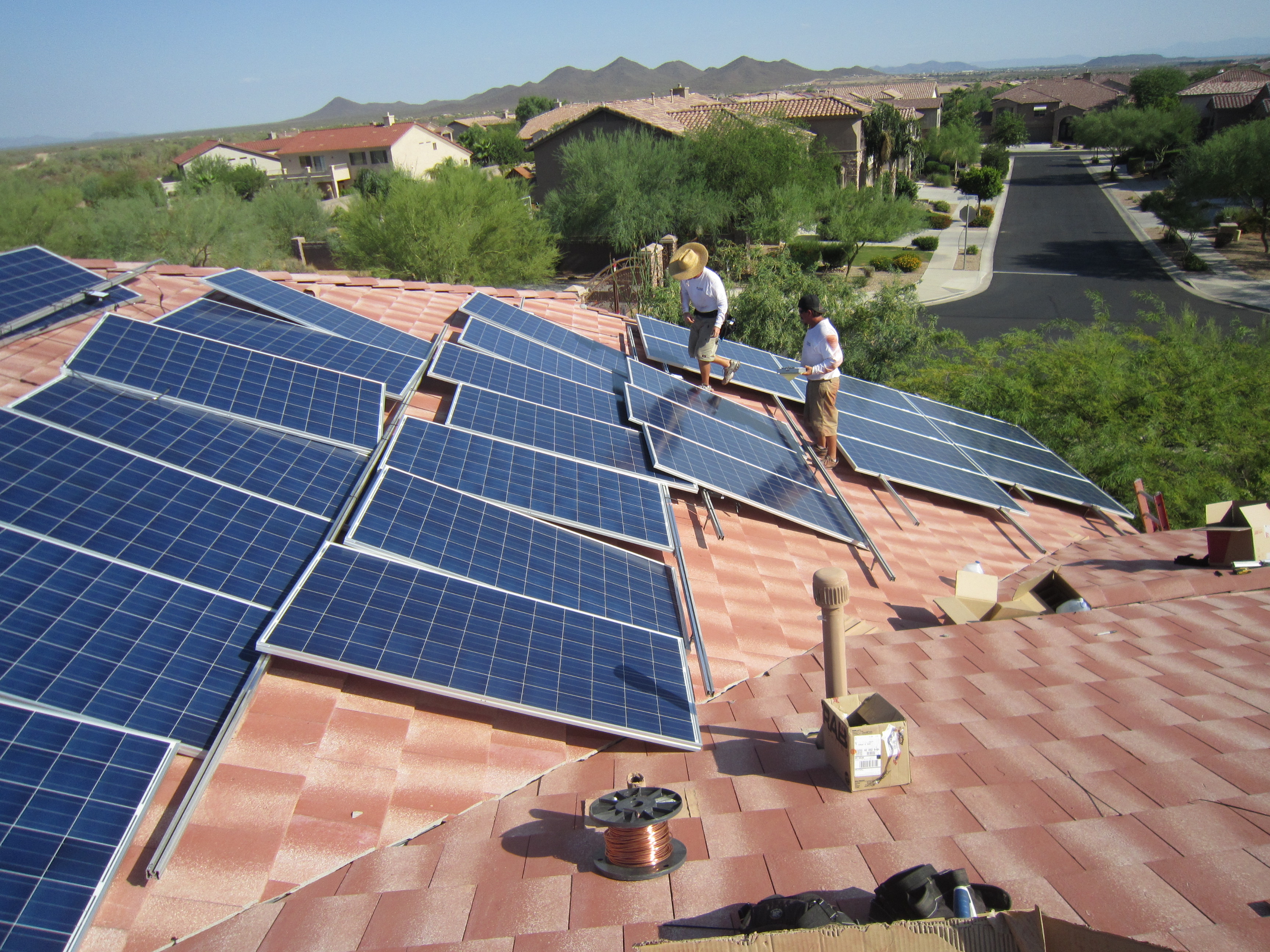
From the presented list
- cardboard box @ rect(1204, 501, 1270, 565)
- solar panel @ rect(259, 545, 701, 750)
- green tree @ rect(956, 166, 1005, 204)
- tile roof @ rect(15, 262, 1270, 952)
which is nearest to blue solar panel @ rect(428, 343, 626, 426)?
tile roof @ rect(15, 262, 1270, 952)

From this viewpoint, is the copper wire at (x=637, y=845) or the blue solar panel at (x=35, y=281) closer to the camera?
the copper wire at (x=637, y=845)

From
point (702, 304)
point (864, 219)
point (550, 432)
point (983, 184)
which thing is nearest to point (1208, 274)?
point (864, 219)

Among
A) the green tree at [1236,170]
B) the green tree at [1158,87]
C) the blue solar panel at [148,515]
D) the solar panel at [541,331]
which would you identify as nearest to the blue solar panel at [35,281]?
the blue solar panel at [148,515]

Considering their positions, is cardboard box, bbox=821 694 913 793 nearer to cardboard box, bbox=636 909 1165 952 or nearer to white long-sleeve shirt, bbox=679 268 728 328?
cardboard box, bbox=636 909 1165 952

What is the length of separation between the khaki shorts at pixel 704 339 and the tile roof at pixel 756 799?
536cm

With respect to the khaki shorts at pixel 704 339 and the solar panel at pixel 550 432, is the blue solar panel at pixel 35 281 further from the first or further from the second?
the khaki shorts at pixel 704 339

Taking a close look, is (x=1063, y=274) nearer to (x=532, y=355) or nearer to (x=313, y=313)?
(x=532, y=355)

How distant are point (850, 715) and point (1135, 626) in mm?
4224

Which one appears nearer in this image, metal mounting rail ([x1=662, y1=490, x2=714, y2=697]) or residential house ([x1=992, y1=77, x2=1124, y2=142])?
metal mounting rail ([x1=662, y1=490, x2=714, y2=697])

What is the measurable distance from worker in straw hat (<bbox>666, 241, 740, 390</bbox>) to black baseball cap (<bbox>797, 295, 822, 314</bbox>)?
1.41 meters

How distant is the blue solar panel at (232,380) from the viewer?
7340 mm

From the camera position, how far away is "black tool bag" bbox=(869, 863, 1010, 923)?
153 inches

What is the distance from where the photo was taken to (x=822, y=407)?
36.3 ft

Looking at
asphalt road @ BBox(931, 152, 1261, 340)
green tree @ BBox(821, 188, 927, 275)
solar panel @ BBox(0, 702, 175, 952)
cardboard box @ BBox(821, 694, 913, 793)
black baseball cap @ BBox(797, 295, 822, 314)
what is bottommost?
asphalt road @ BBox(931, 152, 1261, 340)
